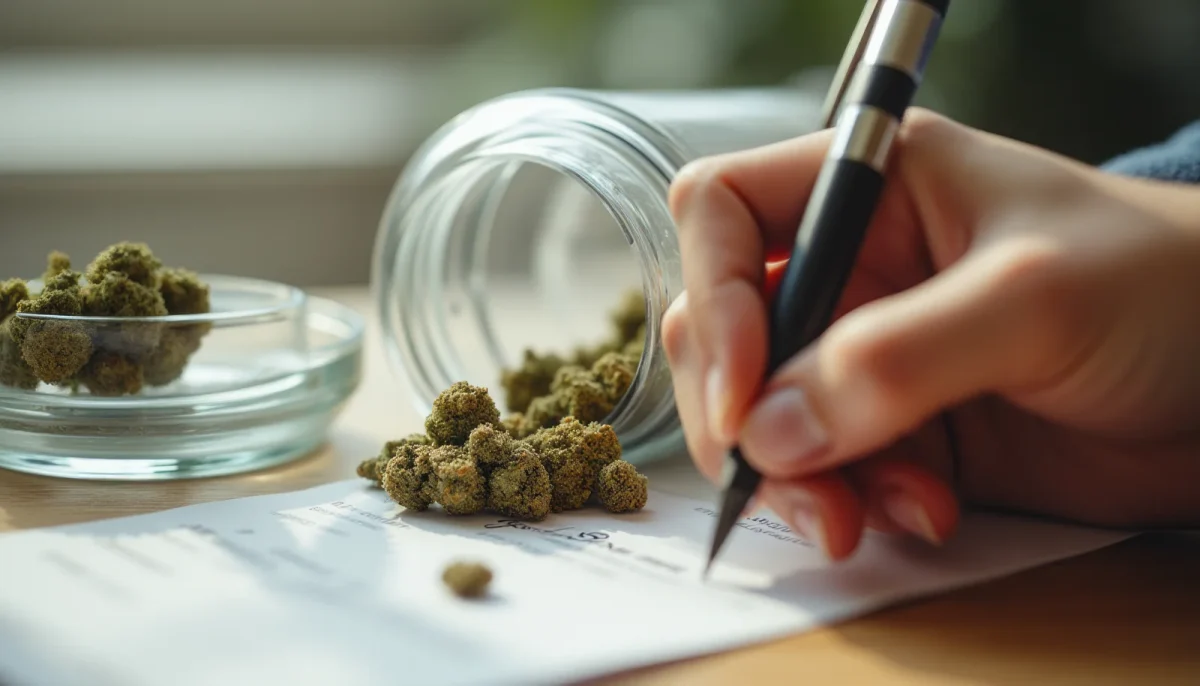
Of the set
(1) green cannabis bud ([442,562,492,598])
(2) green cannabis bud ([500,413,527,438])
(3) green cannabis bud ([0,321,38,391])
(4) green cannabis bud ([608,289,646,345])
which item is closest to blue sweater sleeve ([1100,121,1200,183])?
(4) green cannabis bud ([608,289,646,345])

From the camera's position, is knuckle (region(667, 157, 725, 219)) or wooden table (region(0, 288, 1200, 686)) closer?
wooden table (region(0, 288, 1200, 686))

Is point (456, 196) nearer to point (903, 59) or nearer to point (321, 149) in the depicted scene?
point (903, 59)

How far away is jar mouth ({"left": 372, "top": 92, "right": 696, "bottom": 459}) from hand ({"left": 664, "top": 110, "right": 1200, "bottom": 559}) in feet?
0.49

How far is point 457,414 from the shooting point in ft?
2.56

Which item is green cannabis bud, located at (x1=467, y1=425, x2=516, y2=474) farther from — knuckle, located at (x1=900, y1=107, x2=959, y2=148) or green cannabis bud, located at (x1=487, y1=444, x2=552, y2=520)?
knuckle, located at (x1=900, y1=107, x2=959, y2=148)

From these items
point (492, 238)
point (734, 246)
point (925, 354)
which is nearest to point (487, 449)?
point (734, 246)

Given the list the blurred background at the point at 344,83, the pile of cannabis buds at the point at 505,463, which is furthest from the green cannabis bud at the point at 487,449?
the blurred background at the point at 344,83

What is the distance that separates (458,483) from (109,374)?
273 mm

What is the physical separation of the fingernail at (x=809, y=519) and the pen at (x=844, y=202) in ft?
0.11

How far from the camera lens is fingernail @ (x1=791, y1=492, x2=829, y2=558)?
62cm

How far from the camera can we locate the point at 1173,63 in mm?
2051

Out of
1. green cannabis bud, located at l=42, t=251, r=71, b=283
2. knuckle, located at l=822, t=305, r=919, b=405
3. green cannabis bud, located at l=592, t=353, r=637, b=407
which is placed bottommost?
green cannabis bud, located at l=42, t=251, r=71, b=283

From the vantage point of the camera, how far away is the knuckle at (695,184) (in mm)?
681

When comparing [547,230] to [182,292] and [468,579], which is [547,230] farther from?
[468,579]
